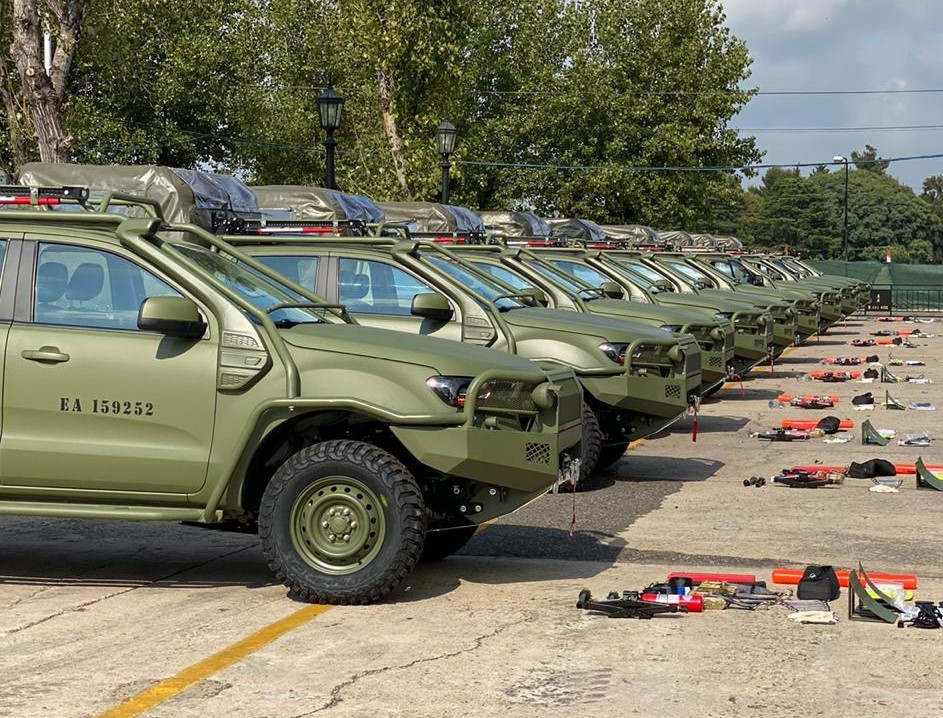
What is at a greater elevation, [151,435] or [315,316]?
[315,316]

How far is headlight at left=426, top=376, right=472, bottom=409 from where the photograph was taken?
7.48 meters

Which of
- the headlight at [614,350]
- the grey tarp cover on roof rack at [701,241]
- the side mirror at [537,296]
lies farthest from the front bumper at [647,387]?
the grey tarp cover on roof rack at [701,241]

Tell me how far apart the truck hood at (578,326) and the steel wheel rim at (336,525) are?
4989mm

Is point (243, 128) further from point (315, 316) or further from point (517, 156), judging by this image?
point (315, 316)

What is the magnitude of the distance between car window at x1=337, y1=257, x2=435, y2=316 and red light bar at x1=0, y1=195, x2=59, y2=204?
2.36 m

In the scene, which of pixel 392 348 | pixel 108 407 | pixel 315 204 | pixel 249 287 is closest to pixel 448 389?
pixel 392 348

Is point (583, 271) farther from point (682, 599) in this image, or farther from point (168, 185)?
point (682, 599)

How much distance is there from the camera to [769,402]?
18.8m

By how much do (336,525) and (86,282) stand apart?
5.79 ft

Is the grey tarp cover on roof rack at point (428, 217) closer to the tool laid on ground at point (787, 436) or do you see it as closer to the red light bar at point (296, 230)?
the red light bar at point (296, 230)

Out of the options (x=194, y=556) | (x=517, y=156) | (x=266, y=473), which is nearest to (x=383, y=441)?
(x=266, y=473)

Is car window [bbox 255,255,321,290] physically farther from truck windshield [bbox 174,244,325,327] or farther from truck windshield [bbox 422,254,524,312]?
truck windshield [bbox 174,244,325,327]

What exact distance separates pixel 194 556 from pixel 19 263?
2.03 m

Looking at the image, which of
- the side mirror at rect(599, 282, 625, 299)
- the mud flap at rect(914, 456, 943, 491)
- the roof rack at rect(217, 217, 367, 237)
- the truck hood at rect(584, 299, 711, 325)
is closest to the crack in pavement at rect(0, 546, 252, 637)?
the mud flap at rect(914, 456, 943, 491)
